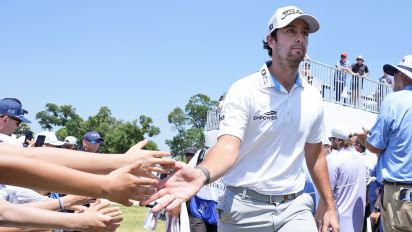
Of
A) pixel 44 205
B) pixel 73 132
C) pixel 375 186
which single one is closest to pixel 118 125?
pixel 73 132

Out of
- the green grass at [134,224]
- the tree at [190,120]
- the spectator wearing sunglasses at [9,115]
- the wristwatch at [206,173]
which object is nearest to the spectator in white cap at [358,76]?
the green grass at [134,224]

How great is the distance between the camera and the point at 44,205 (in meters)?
4.75

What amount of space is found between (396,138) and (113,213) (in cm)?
392

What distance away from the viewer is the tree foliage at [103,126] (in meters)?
45.7

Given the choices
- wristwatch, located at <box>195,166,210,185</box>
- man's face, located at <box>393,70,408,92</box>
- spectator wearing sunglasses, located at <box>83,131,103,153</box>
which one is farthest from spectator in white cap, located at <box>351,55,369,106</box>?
wristwatch, located at <box>195,166,210,185</box>

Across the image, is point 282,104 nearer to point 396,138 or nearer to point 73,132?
point 396,138

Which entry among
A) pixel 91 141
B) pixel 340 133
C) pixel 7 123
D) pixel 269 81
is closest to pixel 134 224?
pixel 91 141

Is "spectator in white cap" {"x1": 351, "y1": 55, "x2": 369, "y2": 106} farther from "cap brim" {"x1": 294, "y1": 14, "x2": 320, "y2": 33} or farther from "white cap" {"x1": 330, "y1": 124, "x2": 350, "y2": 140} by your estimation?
"cap brim" {"x1": 294, "y1": 14, "x2": 320, "y2": 33}

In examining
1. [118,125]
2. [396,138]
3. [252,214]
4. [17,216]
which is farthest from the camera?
[118,125]

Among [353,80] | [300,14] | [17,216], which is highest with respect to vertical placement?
[353,80]

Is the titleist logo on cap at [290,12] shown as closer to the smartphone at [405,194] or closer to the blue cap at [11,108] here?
the smartphone at [405,194]

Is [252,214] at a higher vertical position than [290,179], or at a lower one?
lower

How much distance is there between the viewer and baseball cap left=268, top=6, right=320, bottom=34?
4.75 m

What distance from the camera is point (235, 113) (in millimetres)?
4551
